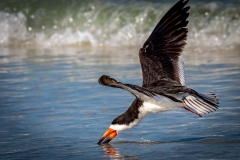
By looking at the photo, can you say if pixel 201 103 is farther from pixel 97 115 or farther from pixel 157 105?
pixel 97 115

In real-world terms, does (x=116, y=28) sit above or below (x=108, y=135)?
above

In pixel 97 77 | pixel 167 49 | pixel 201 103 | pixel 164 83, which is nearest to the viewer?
pixel 201 103

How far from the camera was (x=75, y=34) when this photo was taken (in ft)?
57.7

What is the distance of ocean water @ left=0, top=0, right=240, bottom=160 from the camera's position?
7.40 meters

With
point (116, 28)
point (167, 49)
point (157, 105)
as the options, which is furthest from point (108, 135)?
point (116, 28)

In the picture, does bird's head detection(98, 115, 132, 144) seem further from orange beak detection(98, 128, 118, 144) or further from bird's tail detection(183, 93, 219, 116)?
bird's tail detection(183, 93, 219, 116)

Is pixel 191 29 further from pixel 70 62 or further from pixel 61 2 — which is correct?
pixel 61 2

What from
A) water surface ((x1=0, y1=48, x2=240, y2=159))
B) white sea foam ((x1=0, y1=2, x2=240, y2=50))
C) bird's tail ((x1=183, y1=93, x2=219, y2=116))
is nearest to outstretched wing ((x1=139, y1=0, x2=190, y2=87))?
water surface ((x1=0, y1=48, x2=240, y2=159))

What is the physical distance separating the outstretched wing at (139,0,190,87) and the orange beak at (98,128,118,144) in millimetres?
819

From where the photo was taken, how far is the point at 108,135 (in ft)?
24.6

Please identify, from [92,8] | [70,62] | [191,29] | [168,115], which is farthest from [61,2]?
[168,115]

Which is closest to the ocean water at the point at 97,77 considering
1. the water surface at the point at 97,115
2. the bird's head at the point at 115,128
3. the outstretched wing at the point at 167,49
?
the water surface at the point at 97,115

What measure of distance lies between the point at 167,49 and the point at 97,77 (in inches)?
134

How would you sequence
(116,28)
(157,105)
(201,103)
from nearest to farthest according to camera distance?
(201,103)
(157,105)
(116,28)
